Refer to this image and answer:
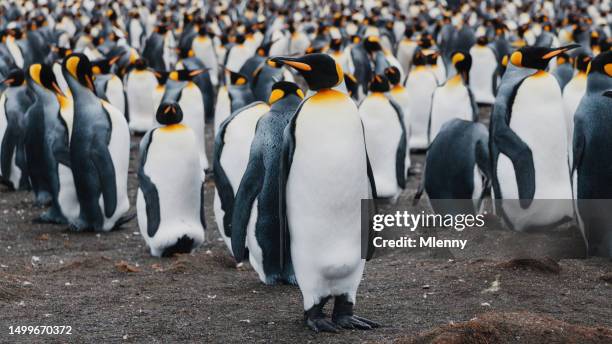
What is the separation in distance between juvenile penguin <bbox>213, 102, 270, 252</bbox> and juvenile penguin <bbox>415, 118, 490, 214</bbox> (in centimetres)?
135

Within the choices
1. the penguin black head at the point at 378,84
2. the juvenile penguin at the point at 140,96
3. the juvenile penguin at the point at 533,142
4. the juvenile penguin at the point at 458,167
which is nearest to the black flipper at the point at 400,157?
the penguin black head at the point at 378,84

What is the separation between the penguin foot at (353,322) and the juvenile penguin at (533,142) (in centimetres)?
249

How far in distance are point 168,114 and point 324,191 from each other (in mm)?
2579

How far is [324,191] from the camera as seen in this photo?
14.1 ft

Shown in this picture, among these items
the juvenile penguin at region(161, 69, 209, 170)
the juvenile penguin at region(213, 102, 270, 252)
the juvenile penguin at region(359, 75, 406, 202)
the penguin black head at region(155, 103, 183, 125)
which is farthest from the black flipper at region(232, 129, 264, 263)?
the juvenile penguin at region(161, 69, 209, 170)

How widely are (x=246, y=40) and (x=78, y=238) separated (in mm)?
10956

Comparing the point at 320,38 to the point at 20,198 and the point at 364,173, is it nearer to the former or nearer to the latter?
the point at 20,198

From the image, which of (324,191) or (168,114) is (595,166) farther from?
(168,114)

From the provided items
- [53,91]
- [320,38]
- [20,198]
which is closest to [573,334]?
[53,91]

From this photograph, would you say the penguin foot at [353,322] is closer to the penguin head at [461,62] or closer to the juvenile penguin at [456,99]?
the juvenile penguin at [456,99]

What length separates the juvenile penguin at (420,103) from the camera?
11375 mm

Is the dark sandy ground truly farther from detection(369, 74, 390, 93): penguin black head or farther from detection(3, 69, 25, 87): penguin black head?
detection(3, 69, 25, 87): penguin black head

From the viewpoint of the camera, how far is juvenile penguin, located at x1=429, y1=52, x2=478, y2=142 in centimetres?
911

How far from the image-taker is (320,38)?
17.2 meters
